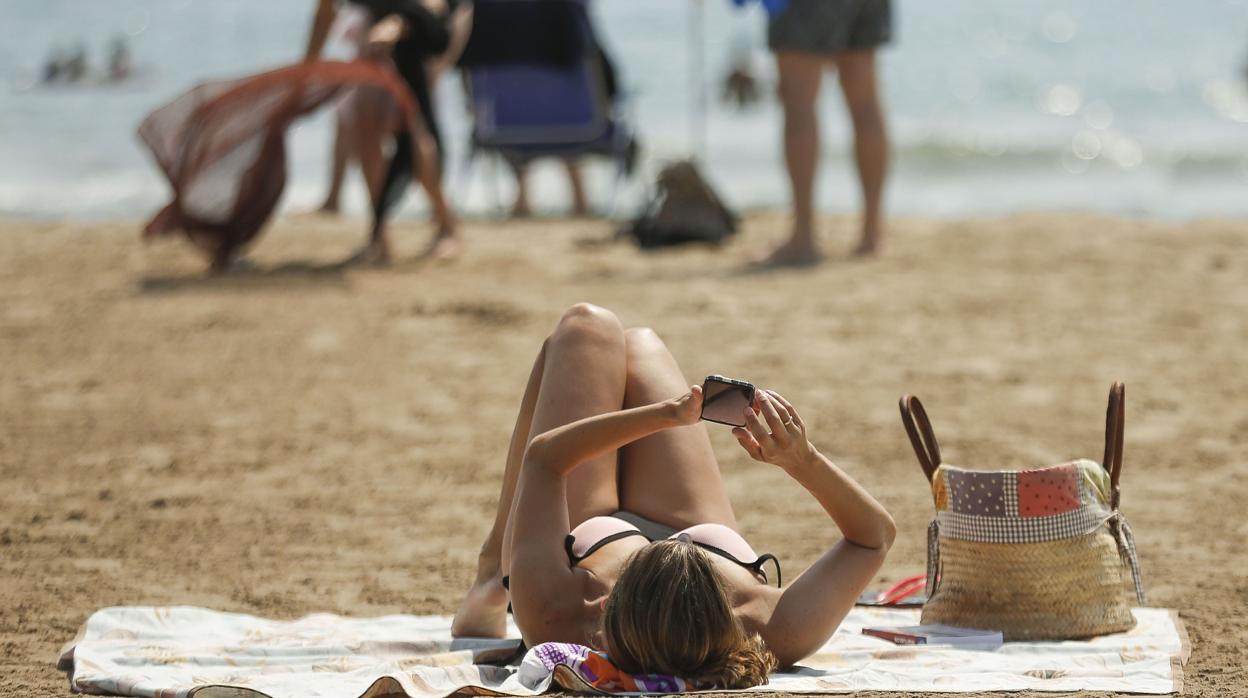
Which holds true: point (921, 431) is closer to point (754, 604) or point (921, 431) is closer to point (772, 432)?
point (754, 604)

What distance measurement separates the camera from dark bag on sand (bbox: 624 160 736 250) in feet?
25.3

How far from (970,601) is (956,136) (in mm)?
12777

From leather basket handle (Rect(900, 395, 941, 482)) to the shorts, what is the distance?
369 cm

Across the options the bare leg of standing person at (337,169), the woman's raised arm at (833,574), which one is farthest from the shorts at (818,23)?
the woman's raised arm at (833,574)

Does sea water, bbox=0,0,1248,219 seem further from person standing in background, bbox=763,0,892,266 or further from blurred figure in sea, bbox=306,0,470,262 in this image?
blurred figure in sea, bbox=306,0,470,262

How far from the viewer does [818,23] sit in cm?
650

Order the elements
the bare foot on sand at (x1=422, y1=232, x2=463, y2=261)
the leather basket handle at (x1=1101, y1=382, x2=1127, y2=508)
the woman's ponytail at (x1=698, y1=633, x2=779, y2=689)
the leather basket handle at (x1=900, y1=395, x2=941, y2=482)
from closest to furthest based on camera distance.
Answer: the woman's ponytail at (x1=698, y1=633, x2=779, y2=689), the leather basket handle at (x1=1101, y1=382, x2=1127, y2=508), the leather basket handle at (x1=900, y1=395, x2=941, y2=482), the bare foot on sand at (x1=422, y1=232, x2=463, y2=261)

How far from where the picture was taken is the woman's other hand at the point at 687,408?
2377 millimetres

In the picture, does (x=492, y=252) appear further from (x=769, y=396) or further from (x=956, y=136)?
(x=956, y=136)

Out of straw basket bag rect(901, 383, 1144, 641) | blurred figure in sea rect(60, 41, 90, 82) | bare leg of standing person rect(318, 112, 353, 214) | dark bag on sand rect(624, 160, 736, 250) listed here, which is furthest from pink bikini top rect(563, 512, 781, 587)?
blurred figure in sea rect(60, 41, 90, 82)

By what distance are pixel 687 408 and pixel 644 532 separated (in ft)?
1.47

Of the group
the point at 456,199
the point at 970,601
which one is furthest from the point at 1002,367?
the point at 456,199

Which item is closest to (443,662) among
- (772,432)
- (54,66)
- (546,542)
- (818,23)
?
(546,542)

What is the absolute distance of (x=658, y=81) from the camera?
58.5 feet
